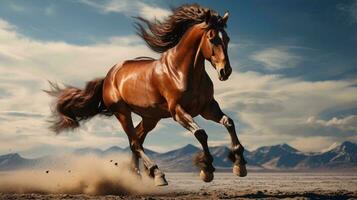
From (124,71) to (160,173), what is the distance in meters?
2.76

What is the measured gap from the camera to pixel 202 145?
878 centimetres

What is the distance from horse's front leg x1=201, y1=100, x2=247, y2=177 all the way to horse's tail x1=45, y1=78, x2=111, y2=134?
3448 mm

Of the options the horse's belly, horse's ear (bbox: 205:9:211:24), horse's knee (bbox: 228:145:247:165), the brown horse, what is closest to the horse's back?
the brown horse

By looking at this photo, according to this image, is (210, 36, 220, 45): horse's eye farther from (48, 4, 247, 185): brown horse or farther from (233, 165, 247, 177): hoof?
(233, 165, 247, 177): hoof

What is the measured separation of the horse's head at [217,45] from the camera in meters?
8.64

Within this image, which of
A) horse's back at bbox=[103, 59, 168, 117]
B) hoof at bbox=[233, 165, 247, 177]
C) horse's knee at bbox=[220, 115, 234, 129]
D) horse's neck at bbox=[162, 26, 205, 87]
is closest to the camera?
hoof at bbox=[233, 165, 247, 177]

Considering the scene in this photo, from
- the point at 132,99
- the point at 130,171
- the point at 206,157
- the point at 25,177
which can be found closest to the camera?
the point at 206,157

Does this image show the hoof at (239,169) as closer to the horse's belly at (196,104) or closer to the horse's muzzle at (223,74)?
the horse's belly at (196,104)

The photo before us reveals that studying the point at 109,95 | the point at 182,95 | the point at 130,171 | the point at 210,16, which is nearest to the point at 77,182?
the point at 130,171

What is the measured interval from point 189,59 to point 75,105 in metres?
4.29

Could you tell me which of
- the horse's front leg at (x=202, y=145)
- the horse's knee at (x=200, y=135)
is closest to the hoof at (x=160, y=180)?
the horse's front leg at (x=202, y=145)

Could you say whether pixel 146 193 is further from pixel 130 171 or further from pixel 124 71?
pixel 124 71

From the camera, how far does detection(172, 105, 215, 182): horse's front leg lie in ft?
28.7

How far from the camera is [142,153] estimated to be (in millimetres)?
10602
